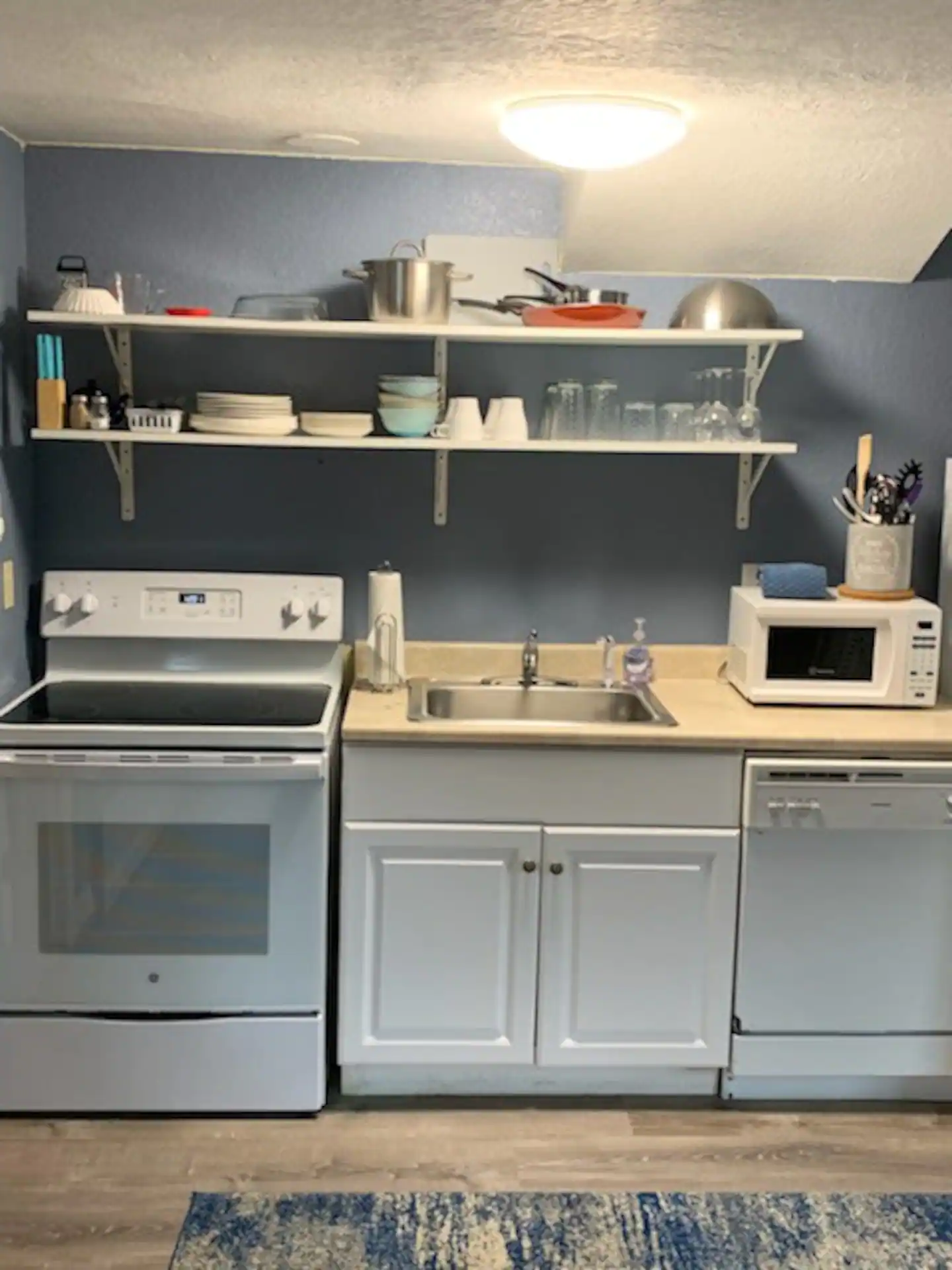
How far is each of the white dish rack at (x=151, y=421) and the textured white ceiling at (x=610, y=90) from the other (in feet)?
2.09

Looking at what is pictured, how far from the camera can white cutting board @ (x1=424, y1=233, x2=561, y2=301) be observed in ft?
10.9

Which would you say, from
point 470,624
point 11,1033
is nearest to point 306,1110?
point 11,1033

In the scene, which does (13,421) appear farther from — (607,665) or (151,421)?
(607,665)

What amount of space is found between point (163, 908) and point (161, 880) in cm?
6

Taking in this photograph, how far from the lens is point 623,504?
11.4 feet

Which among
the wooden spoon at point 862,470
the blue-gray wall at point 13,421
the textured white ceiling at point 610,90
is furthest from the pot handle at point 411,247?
the wooden spoon at point 862,470

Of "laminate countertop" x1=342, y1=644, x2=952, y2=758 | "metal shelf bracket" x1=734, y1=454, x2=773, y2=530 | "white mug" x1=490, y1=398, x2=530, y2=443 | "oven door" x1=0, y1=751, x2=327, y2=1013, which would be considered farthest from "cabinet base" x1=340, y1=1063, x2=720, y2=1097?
"white mug" x1=490, y1=398, x2=530, y2=443

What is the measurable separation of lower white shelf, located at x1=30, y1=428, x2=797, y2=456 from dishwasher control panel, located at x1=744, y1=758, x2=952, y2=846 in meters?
0.76

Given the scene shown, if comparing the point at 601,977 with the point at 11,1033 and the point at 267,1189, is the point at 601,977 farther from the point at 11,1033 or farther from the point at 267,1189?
the point at 11,1033

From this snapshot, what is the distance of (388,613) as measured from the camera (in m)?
3.29

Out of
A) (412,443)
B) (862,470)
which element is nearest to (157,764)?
(412,443)

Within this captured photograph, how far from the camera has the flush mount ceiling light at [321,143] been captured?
3049mm

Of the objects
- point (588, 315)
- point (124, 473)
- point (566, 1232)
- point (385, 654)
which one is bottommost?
point (566, 1232)

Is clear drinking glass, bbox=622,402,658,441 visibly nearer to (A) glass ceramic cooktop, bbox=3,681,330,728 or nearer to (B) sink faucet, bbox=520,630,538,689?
(B) sink faucet, bbox=520,630,538,689
